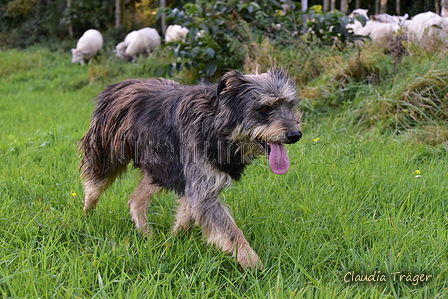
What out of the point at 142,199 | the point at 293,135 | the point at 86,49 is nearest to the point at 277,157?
the point at 293,135

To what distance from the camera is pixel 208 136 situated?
2914 millimetres

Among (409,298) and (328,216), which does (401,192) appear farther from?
(409,298)

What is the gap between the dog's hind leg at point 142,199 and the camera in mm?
3434

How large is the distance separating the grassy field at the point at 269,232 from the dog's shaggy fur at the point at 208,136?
226 millimetres

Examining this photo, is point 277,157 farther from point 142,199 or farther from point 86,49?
point 86,49

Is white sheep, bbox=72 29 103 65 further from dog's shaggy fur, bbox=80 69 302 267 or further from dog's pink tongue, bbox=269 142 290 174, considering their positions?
dog's pink tongue, bbox=269 142 290 174

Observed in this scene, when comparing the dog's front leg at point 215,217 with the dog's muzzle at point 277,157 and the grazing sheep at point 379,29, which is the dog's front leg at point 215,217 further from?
the grazing sheep at point 379,29

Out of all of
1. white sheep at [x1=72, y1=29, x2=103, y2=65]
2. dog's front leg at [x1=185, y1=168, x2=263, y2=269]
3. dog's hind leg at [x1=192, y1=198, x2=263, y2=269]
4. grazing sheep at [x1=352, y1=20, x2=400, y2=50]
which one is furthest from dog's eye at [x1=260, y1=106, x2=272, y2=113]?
white sheep at [x1=72, y1=29, x2=103, y2=65]

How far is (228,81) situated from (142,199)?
4.54 ft

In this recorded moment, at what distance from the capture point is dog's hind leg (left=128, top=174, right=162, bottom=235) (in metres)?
3.43

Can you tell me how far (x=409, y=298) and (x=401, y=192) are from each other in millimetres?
1541

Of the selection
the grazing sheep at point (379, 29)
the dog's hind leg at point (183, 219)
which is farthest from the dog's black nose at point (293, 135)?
the grazing sheep at point (379, 29)

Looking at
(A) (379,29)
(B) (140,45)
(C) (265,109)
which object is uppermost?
(C) (265,109)

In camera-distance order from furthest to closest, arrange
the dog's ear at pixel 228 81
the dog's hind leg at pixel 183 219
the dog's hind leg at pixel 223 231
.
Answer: the dog's hind leg at pixel 183 219 < the dog's ear at pixel 228 81 < the dog's hind leg at pixel 223 231
